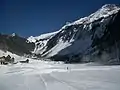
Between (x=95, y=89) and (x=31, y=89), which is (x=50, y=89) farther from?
(x=95, y=89)

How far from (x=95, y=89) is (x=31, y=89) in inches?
221

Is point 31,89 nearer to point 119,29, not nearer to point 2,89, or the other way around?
point 2,89

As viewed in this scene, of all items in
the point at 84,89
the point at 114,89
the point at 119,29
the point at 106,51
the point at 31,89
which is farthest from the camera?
the point at 119,29

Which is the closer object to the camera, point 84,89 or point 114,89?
point 114,89

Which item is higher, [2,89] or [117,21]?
[117,21]

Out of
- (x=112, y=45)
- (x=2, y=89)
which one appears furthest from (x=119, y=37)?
(x=2, y=89)

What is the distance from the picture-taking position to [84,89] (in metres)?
21.0

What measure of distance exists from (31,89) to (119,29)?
14958 centimetres

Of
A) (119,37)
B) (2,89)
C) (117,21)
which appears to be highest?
(117,21)

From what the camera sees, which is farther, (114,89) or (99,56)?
(99,56)

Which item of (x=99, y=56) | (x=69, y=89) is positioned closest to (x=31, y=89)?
(x=69, y=89)

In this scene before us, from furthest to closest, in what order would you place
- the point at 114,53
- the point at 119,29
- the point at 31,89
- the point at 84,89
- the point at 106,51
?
the point at 119,29
the point at 106,51
the point at 114,53
the point at 31,89
the point at 84,89

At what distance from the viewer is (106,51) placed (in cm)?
15600

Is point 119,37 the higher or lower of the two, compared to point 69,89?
higher
